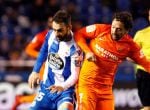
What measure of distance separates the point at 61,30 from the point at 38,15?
297 inches

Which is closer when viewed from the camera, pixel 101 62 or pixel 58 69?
pixel 58 69

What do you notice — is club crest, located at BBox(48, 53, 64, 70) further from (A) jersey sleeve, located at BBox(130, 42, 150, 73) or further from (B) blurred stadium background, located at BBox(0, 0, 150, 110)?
(B) blurred stadium background, located at BBox(0, 0, 150, 110)

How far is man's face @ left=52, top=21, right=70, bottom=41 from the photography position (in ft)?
21.8

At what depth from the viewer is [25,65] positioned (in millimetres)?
11492

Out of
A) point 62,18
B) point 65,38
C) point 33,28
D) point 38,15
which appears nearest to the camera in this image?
point 62,18

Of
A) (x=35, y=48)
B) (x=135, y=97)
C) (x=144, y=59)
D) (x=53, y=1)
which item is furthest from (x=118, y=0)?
(x=144, y=59)

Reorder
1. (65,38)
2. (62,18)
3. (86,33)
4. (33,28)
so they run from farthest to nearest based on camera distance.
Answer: (33,28), (86,33), (65,38), (62,18)

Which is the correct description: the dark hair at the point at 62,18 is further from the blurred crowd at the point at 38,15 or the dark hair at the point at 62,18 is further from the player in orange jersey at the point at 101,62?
the blurred crowd at the point at 38,15

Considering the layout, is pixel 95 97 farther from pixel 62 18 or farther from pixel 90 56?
pixel 62 18

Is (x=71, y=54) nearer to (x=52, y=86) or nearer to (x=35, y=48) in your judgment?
(x=52, y=86)

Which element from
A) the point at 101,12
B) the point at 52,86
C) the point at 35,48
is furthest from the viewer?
the point at 101,12

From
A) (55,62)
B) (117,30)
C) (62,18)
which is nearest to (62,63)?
(55,62)

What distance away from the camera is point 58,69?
6930 mm

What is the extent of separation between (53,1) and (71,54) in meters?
7.03
